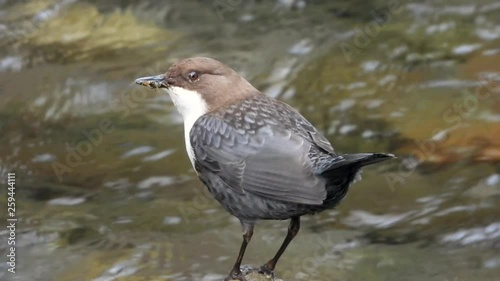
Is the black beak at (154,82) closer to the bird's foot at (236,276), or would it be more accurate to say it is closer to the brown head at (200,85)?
the brown head at (200,85)

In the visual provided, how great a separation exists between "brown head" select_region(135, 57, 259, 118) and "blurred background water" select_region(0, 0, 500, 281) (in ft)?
4.12

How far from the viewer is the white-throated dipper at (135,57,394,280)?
4102mm

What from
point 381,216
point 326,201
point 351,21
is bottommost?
point 381,216

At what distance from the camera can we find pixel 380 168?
6758mm

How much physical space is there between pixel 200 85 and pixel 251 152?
1.74 ft

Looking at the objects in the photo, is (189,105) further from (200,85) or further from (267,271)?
(267,271)

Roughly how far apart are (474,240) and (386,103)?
1.97m

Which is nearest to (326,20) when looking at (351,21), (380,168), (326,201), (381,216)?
(351,21)

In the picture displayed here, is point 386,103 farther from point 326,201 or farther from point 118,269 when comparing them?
point 326,201

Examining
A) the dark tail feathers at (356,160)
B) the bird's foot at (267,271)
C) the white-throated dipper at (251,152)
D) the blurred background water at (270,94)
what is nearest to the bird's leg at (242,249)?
the white-throated dipper at (251,152)

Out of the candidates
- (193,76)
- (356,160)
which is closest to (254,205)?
(356,160)

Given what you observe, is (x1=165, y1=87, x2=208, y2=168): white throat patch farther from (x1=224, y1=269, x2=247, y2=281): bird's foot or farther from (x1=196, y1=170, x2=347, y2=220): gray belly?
(x1=224, y1=269, x2=247, y2=281): bird's foot

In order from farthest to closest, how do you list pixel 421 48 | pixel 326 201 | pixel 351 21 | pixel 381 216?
pixel 351 21
pixel 421 48
pixel 381 216
pixel 326 201

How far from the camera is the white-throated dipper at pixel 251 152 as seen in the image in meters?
4.10
